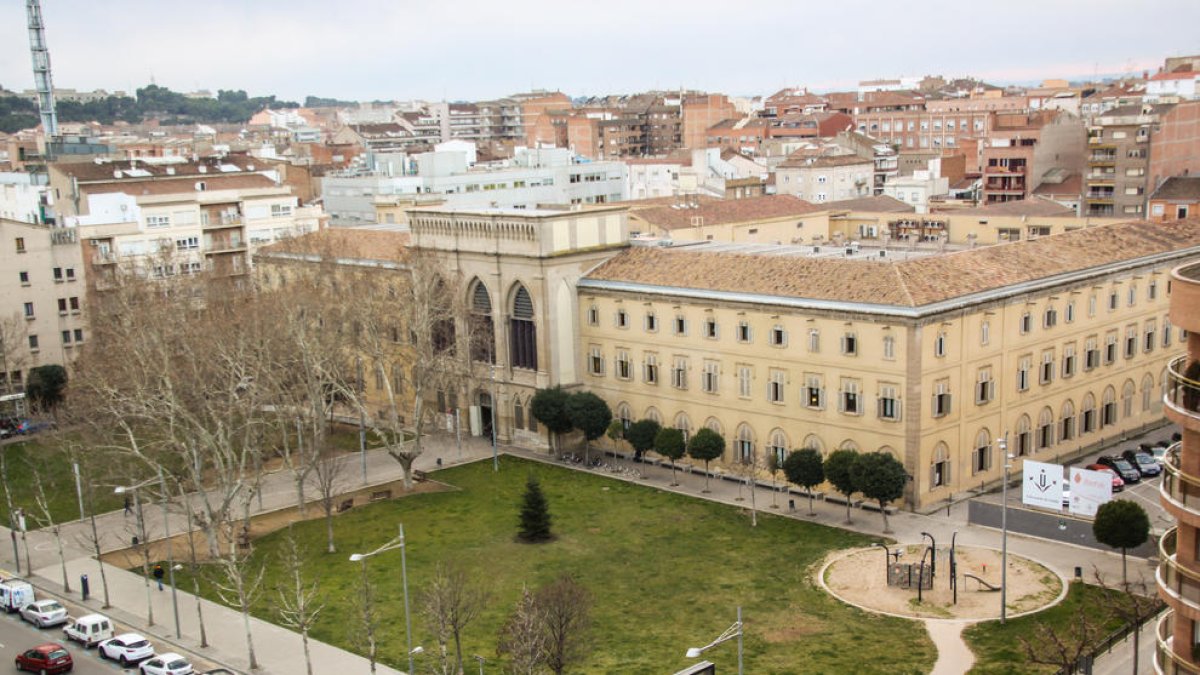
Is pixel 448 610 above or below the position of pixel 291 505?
above

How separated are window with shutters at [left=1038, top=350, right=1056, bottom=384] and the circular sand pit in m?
15.0

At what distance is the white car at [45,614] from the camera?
47.9 m

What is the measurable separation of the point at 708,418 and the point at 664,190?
248 ft

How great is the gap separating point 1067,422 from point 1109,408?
4465 millimetres

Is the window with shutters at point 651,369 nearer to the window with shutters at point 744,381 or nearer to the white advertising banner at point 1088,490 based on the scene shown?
the window with shutters at point 744,381

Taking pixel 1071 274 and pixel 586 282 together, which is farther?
pixel 586 282

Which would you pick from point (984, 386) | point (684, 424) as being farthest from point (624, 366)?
point (984, 386)

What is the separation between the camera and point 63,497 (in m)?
65.6

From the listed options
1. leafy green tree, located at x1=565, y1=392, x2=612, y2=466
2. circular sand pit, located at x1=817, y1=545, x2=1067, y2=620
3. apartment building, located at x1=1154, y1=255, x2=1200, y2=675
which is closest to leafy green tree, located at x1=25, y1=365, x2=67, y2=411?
leafy green tree, located at x1=565, y1=392, x2=612, y2=466

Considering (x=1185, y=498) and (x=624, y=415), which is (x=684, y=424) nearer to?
(x=624, y=415)

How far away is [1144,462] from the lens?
61.5 meters

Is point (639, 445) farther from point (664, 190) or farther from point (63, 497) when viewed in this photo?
point (664, 190)

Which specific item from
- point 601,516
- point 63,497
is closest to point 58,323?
point 63,497

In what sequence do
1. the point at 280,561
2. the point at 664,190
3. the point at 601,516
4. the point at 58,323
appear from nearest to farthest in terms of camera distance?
the point at 280,561 → the point at 601,516 → the point at 58,323 → the point at 664,190
